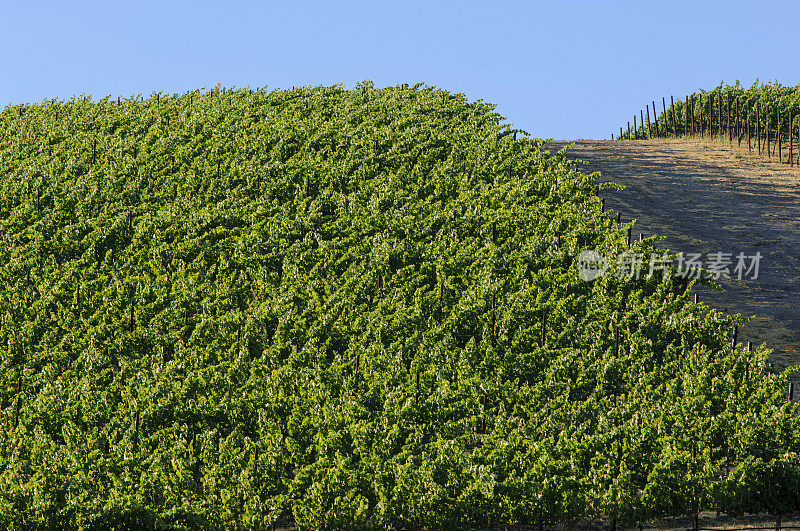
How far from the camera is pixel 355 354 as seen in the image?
21078mm

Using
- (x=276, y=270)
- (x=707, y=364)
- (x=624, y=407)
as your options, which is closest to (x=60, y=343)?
(x=276, y=270)

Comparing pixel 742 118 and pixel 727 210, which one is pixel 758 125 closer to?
pixel 742 118

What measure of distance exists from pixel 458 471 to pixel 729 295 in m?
13.2

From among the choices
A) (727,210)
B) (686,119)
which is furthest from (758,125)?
(727,210)

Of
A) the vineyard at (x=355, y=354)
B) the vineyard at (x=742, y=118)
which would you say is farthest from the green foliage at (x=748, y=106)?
the vineyard at (x=355, y=354)

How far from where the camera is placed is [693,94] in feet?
185

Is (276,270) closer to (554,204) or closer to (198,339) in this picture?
(198,339)

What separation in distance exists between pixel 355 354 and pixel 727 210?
20143mm

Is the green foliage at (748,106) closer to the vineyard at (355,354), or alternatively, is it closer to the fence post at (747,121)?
the fence post at (747,121)

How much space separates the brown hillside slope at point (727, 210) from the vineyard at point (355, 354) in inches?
84.4

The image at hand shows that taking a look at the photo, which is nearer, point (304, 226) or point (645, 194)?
point (304, 226)

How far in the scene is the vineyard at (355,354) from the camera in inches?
632

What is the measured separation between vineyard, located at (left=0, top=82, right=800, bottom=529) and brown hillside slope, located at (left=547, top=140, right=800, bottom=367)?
2144 millimetres

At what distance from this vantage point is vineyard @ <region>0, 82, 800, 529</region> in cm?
1605
